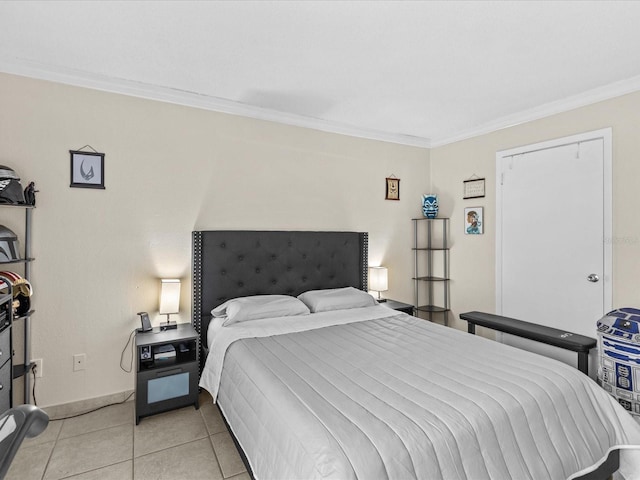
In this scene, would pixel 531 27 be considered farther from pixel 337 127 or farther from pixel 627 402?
pixel 627 402

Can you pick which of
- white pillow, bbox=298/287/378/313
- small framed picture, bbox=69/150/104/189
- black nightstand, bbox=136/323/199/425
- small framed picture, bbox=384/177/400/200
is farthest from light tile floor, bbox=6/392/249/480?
small framed picture, bbox=384/177/400/200

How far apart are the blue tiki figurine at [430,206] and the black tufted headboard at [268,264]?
900 millimetres

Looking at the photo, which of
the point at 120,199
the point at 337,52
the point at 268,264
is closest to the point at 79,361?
the point at 120,199

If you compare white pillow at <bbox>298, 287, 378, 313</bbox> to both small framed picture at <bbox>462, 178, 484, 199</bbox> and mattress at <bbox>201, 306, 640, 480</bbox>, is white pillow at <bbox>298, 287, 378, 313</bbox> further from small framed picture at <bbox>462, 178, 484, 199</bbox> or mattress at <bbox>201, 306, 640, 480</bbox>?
small framed picture at <bbox>462, 178, 484, 199</bbox>

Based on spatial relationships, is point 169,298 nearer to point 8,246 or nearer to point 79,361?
point 79,361

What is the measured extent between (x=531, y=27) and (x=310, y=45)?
1.25 metres

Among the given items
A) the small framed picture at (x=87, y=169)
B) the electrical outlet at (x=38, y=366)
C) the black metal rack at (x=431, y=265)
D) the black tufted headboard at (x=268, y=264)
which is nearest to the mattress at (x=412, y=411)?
the black tufted headboard at (x=268, y=264)

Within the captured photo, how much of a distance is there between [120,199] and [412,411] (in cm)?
251

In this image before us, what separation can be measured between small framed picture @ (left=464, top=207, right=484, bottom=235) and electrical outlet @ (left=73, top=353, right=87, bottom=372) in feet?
12.3

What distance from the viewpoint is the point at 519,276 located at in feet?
11.0

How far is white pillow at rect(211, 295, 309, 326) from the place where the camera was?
8.54ft

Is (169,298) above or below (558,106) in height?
below

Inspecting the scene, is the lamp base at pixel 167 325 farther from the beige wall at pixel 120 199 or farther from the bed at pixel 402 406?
the bed at pixel 402 406

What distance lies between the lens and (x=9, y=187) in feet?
7.09
